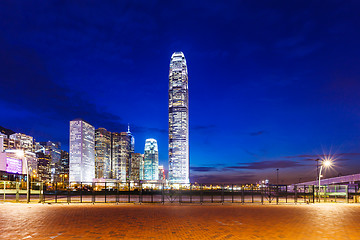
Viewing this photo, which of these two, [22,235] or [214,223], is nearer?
[22,235]

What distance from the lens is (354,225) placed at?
45.8ft

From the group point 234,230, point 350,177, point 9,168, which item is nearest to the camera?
point 234,230

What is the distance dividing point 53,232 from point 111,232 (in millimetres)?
2175

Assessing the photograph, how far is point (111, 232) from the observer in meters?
11.7

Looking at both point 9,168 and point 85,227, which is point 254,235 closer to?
point 85,227

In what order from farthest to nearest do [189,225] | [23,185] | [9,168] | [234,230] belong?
[23,185]
[9,168]
[189,225]
[234,230]

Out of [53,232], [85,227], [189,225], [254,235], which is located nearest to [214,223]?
[189,225]

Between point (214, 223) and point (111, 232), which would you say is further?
point (214, 223)

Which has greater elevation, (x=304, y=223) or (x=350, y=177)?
(x=304, y=223)

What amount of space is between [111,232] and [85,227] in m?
1.72

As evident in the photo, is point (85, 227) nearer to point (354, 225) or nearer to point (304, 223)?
point (304, 223)

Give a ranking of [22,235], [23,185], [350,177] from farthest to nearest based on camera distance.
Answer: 1. [350,177]
2. [23,185]
3. [22,235]

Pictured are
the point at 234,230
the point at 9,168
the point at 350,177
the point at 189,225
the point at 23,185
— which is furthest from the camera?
the point at 350,177

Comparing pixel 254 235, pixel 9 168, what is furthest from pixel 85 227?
pixel 9 168
